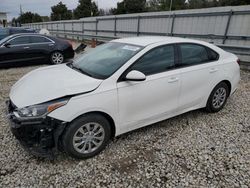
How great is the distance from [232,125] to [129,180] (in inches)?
92.4

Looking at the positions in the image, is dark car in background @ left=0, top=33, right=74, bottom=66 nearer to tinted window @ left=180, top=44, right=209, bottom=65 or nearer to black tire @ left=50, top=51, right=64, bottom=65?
black tire @ left=50, top=51, right=64, bottom=65

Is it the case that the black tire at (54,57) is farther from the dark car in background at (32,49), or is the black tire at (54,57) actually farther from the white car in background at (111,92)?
the white car in background at (111,92)

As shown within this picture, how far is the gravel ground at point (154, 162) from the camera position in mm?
2523

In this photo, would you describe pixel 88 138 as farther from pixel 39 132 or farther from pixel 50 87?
pixel 50 87

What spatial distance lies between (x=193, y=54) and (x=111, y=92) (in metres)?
1.79

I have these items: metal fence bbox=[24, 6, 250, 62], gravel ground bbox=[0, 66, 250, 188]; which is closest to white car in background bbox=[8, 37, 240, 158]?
gravel ground bbox=[0, 66, 250, 188]

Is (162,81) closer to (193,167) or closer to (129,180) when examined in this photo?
(193,167)

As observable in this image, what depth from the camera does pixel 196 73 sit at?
3584mm

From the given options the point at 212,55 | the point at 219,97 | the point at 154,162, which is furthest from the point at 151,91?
the point at 219,97

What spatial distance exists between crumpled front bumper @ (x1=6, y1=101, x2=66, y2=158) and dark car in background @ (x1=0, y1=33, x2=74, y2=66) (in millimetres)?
6324

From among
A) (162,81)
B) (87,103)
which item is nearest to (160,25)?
(162,81)

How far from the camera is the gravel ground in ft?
8.28

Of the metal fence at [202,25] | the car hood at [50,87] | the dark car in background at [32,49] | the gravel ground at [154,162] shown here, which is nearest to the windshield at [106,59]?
the car hood at [50,87]

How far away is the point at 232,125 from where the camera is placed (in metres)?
3.81
